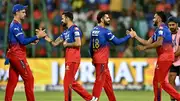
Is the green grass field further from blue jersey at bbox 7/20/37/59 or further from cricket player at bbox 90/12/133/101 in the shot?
blue jersey at bbox 7/20/37/59

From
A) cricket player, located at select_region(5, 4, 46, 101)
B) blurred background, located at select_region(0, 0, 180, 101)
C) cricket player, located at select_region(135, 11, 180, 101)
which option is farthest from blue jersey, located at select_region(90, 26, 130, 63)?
blurred background, located at select_region(0, 0, 180, 101)

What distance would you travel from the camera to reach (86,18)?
2666 cm

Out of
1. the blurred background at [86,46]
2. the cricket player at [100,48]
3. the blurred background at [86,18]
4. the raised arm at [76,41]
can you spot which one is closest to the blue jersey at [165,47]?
the cricket player at [100,48]

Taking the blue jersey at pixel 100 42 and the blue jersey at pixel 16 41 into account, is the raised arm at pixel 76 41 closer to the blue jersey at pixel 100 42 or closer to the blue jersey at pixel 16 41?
the blue jersey at pixel 100 42

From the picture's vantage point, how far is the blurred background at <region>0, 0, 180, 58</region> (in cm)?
2566

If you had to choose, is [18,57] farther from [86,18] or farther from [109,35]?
[86,18]

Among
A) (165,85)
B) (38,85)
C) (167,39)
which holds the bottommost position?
(38,85)

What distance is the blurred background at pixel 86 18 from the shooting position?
84.2ft

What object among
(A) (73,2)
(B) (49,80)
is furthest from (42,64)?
(A) (73,2)

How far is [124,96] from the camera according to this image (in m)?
22.2

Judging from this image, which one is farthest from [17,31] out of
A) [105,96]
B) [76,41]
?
[105,96]

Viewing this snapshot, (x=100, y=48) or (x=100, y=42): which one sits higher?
(x=100, y=42)

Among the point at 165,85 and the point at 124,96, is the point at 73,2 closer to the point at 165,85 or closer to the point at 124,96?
the point at 124,96

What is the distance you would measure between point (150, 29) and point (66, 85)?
34.3ft
